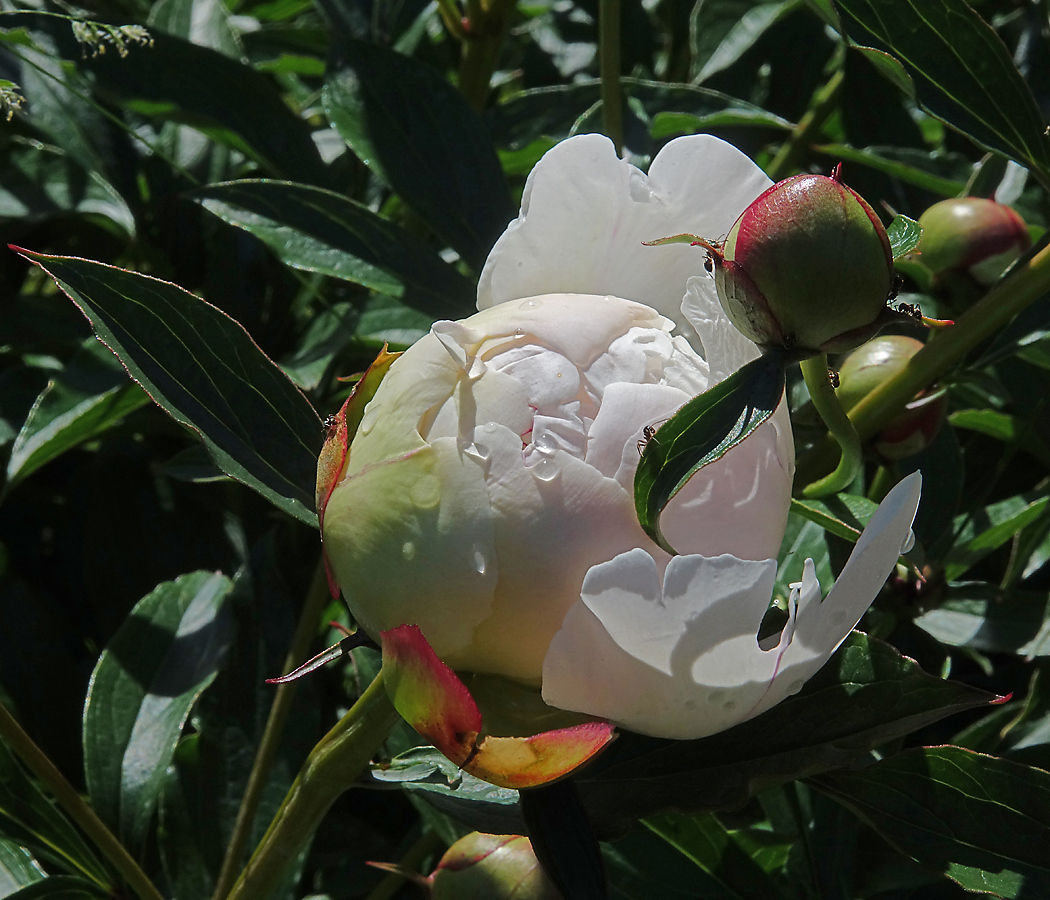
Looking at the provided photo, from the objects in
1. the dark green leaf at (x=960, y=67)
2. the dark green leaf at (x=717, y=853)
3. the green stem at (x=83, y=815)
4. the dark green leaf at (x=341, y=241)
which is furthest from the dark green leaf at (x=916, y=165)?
the green stem at (x=83, y=815)

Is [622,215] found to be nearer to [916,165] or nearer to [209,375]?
[209,375]

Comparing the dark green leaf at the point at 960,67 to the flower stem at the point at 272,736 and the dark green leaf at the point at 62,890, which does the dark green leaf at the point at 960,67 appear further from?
the dark green leaf at the point at 62,890

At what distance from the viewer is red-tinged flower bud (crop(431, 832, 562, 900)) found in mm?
665

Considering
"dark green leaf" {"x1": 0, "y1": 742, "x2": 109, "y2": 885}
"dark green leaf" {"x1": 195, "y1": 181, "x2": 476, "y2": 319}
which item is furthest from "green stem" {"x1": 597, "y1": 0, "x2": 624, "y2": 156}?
"dark green leaf" {"x1": 0, "y1": 742, "x2": 109, "y2": 885}

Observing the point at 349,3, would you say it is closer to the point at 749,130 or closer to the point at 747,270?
the point at 749,130

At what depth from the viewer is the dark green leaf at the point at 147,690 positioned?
2.77 feet

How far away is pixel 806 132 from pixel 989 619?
1.85 ft

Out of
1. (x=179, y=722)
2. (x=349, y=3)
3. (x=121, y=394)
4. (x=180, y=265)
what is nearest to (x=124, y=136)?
(x=180, y=265)

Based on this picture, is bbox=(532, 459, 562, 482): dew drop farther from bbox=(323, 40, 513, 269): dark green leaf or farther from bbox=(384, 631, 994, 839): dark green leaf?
bbox=(323, 40, 513, 269): dark green leaf

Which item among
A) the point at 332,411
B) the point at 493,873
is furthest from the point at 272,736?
the point at 332,411

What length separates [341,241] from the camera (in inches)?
32.9

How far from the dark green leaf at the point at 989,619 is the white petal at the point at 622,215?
1.29 ft

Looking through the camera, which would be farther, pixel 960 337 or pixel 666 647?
pixel 960 337

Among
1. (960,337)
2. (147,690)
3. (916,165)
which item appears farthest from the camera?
(916,165)
